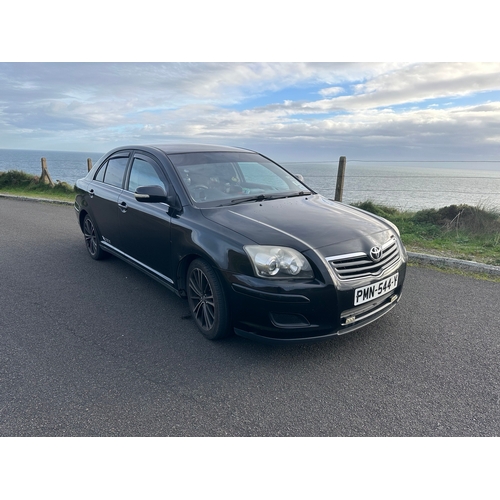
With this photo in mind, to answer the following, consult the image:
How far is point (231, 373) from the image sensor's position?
2936 millimetres

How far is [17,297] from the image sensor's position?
439cm

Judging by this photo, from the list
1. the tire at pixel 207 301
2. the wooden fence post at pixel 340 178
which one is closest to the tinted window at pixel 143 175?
the tire at pixel 207 301

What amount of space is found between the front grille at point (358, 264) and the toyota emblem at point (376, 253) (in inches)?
1.2

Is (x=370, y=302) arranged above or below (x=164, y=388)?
above

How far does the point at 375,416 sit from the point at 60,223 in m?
8.05

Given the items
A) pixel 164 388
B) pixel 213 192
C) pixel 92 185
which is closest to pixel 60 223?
pixel 92 185

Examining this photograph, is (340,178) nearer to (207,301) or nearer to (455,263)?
(455,263)

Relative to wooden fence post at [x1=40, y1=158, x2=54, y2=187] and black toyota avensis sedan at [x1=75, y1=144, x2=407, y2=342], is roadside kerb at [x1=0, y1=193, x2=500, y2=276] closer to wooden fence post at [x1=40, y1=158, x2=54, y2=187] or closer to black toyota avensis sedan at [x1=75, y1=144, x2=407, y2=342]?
black toyota avensis sedan at [x1=75, y1=144, x2=407, y2=342]

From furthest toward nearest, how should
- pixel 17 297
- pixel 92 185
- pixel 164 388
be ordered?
pixel 92 185 → pixel 17 297 → pixel 164 388

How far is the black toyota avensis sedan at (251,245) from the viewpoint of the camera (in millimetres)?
2951

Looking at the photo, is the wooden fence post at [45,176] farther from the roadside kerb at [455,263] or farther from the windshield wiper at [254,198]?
the roadside kerb at [455,263]

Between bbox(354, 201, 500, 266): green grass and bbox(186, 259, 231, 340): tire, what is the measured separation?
3.88m

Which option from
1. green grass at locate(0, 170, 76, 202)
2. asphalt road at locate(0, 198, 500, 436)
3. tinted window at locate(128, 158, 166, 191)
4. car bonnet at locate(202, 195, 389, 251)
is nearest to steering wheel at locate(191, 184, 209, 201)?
car bonnet at locate(202, 195, 389, 251)

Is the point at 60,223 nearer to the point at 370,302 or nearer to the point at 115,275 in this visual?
the point at 115,275
